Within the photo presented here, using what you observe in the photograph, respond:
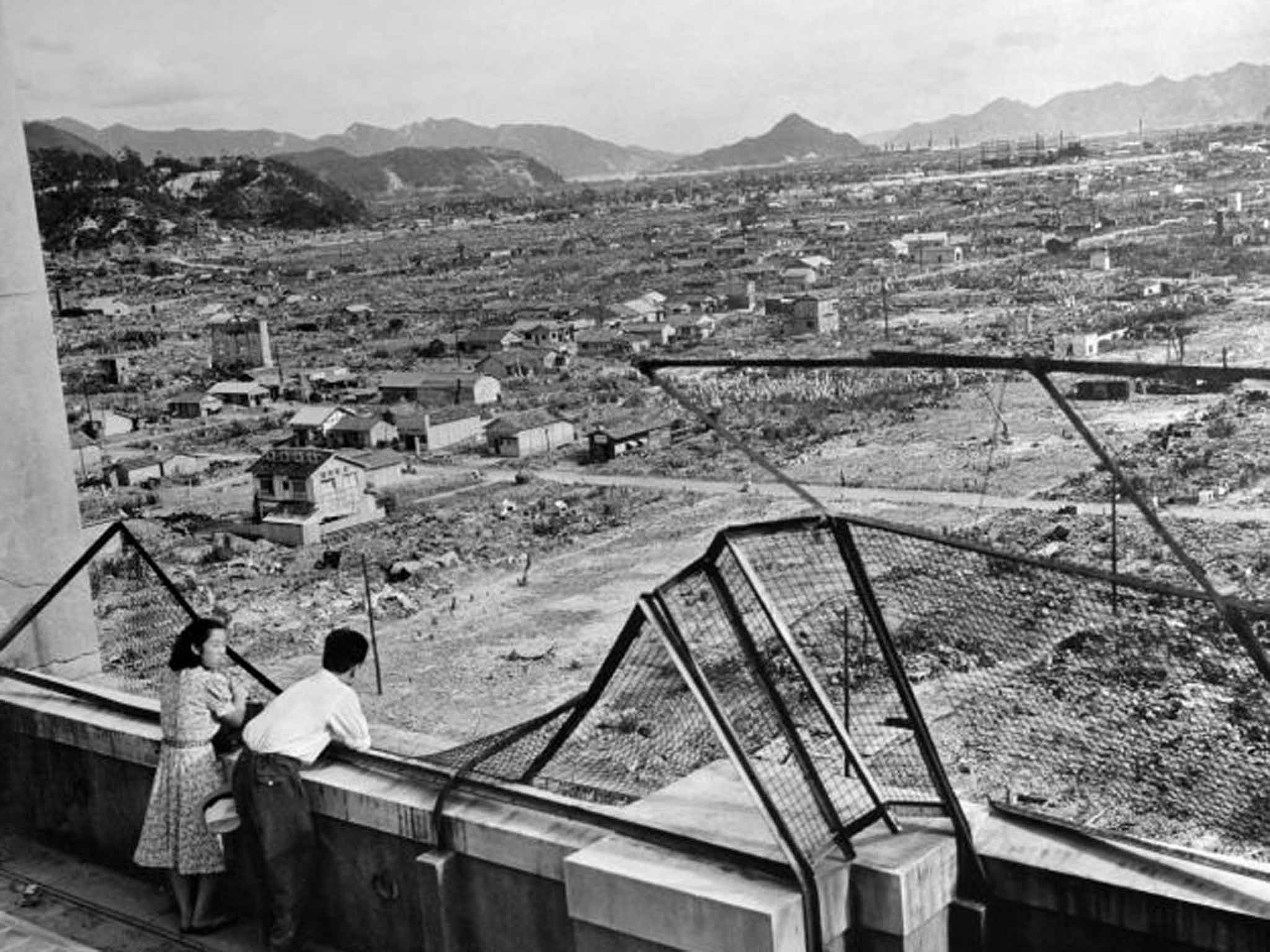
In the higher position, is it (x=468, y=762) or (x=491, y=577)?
(x=468, y=762)

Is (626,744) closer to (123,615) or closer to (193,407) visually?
(123,615)

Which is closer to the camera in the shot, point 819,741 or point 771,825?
point 771,825

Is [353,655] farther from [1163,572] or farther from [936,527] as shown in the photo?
[936,527]

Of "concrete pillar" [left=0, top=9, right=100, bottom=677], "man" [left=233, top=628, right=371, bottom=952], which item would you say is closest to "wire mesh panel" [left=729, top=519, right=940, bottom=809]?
"man" [left=233, top=628, right=371, bottom=952]

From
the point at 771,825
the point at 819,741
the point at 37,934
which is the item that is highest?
the point at 771,825

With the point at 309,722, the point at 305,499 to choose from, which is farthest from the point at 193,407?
the point at 309,722

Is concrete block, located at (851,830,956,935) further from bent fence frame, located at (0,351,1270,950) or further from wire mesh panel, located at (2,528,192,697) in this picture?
wire mesh panel, located at (2,528,192,697)

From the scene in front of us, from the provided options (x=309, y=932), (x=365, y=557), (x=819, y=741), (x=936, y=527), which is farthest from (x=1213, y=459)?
(x=309, y=932)
